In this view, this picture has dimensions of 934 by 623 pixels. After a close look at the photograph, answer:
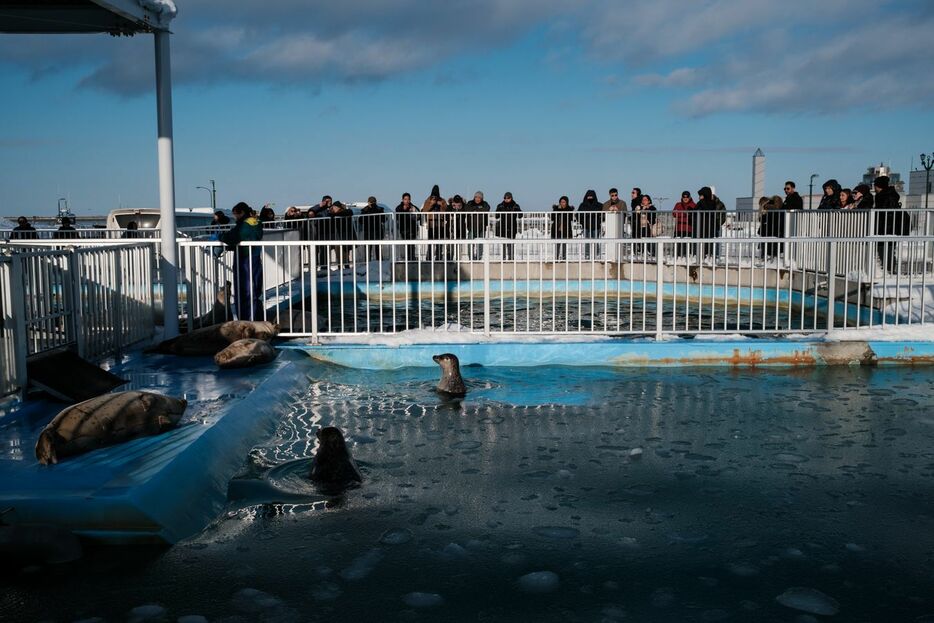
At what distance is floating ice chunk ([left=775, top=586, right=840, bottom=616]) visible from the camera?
4.70m

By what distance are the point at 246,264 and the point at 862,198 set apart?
44.7 ft

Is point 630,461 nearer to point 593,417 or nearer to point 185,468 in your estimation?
point 593,417

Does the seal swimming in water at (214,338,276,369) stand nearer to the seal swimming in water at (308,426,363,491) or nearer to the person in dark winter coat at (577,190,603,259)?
the seal swimming in water at (308,426,363,491)

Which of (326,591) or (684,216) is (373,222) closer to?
(684,216)

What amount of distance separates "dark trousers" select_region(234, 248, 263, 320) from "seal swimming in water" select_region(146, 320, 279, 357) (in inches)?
26.2

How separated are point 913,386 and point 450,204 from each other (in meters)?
16.9

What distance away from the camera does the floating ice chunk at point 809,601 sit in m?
4.70

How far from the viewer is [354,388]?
34.7ft

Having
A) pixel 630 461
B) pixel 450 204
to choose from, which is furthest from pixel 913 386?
pixel 450 204

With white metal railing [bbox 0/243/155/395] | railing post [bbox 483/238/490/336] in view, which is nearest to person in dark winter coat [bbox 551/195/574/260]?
railing post [bbox 483/238/490/336]

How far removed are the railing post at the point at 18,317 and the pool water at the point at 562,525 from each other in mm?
2375

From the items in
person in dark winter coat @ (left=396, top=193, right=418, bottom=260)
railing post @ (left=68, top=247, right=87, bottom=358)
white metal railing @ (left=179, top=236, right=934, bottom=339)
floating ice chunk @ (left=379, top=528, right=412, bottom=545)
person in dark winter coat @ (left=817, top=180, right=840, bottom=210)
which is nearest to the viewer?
floating ice chunk @ (left=379, top=528, right=412, bottom=545)

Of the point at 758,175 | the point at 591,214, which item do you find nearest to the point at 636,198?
the point at 591,214

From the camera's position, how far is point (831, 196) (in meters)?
20.7
